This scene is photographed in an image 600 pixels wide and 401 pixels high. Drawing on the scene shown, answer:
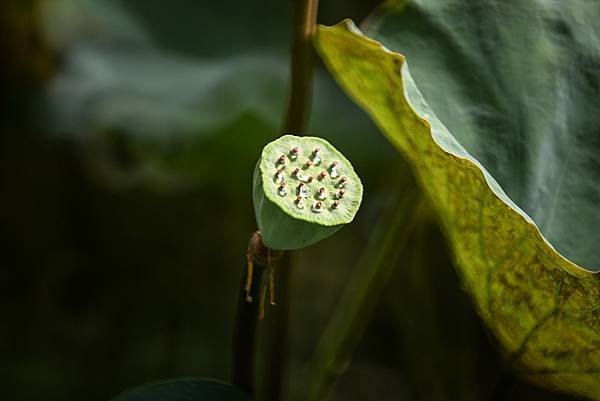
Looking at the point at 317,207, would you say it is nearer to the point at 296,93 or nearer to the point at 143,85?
the point at 296,93

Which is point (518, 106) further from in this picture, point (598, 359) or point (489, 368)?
point (489, 368)

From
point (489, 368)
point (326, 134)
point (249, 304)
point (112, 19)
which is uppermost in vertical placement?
point (249, 304)

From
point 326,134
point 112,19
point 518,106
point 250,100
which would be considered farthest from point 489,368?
point 112,19

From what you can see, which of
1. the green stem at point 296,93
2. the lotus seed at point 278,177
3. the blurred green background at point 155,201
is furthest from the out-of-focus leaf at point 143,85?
the lotus seed at point 278,177

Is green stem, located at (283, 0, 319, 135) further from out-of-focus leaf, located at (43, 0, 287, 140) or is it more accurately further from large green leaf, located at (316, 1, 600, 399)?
out-of-focus leaf, located at (43, 0, 287, 140)

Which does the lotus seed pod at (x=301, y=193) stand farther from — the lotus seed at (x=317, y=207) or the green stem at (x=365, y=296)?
the green stem at (x=365, y=296)

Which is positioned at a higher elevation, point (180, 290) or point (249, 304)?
point (249, 304)

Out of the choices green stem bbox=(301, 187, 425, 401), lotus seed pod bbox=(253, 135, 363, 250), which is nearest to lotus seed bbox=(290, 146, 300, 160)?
lotus seed pod bbox=(253, 135, 363, 250)
